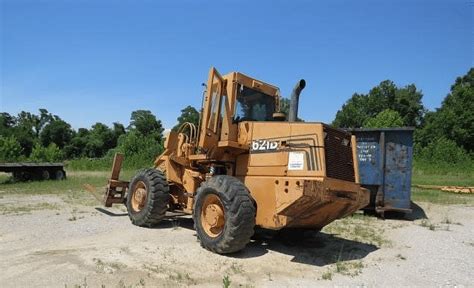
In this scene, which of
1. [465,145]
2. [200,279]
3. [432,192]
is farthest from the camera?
[465,145]

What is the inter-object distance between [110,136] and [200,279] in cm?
7619

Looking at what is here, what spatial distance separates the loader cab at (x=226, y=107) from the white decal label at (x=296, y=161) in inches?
51.8

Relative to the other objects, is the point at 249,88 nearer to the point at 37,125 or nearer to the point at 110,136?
the point at 110,136

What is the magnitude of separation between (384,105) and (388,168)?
60.2 metres

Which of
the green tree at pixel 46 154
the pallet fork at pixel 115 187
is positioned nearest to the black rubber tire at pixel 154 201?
the pallet fork at pixel 115 187

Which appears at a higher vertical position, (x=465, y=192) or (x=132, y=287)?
(x=465, y=192)

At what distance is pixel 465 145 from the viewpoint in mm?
52469

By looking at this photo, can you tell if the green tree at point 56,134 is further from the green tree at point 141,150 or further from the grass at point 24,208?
the grass at point 24,208

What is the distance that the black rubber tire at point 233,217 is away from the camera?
7301mm

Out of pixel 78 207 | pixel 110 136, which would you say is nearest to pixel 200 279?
pixel 78 207

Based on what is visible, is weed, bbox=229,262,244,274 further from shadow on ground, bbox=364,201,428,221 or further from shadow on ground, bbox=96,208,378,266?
shadow on ground, bbox=364,201,428,221

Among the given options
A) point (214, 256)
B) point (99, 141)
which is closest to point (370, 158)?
point (214, 256)

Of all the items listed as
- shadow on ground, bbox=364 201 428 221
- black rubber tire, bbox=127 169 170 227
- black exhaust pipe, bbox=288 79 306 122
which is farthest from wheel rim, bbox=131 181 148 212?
shadow on ground, bbox=364 201 428 221

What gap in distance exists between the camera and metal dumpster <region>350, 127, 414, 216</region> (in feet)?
40.4
